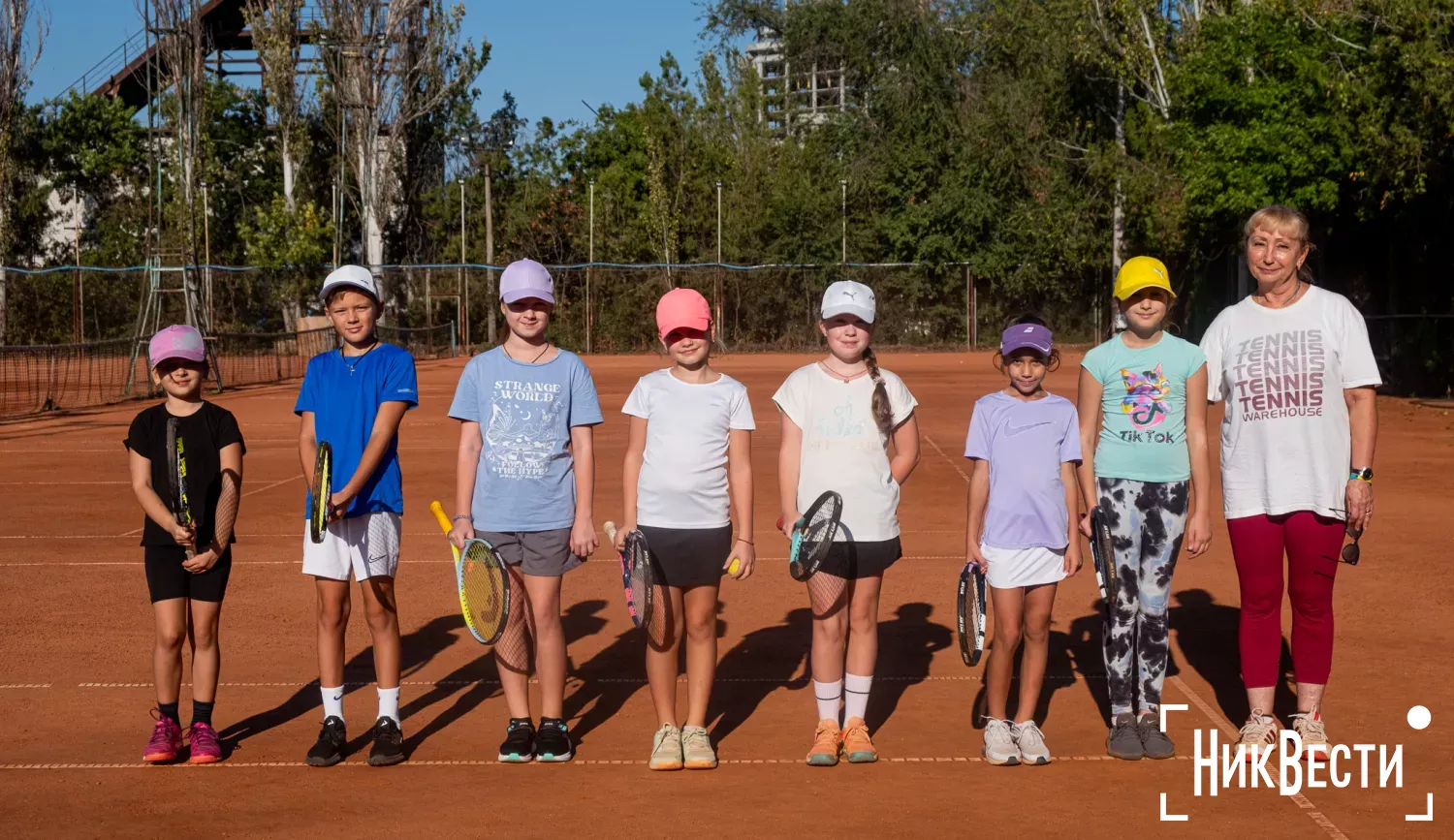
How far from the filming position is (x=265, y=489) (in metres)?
13.5

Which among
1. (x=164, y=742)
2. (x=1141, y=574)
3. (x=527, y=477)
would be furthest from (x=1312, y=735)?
(x=164, y=742)

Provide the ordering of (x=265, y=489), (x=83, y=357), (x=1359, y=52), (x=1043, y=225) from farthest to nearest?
(x=1043, y=225) → (x=83, y=357) → (x=1359, y=52) → (x=265, y=489)

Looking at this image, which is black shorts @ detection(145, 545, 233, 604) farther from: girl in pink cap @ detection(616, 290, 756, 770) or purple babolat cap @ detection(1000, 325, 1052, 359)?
purple babolat cap @ detection(1000, 325, 1052, 359)

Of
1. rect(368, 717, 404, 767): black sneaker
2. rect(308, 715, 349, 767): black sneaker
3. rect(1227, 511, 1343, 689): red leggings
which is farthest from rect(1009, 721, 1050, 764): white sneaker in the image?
rect(308, 715, 349, 767): black sneaker

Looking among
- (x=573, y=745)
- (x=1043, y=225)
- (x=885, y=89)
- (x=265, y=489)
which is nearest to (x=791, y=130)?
(x=885, y=89)

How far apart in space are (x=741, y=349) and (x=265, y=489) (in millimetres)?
27351

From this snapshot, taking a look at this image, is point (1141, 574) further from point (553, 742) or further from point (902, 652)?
point (553, 742)

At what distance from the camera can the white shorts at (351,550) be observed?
Result: 5504 millimetres

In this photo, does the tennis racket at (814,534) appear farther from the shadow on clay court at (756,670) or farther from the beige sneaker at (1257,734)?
the beige sneaker at (1257,734)

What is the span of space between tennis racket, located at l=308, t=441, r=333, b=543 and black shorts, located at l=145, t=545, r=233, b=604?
0.41 m

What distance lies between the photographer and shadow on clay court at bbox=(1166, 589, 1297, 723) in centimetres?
617

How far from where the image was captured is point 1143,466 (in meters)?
5.37

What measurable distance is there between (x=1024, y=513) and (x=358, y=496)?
8.16 feet

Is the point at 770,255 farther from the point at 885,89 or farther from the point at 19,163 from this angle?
the point at 19,163
